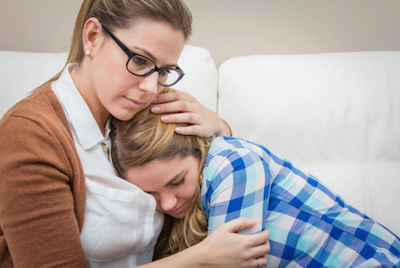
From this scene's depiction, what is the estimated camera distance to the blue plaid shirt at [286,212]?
1112 millimetres

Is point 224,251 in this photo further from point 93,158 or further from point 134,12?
point 134,12

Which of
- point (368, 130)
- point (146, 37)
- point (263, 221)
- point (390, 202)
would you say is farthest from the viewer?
point (368, 130)

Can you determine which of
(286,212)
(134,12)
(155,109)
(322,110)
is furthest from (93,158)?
(322,110)

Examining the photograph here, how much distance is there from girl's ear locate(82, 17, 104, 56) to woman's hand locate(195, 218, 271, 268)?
572 mm

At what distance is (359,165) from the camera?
5.18ft

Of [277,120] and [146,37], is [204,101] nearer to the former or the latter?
[277,120]

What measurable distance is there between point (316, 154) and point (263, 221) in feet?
1.92

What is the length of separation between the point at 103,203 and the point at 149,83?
0.33 metres

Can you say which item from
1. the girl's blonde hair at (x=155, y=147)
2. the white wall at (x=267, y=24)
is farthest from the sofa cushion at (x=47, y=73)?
the girl's blonde hair at (x=155, y=147)

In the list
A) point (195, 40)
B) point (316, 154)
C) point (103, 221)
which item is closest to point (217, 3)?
point (195, 40)

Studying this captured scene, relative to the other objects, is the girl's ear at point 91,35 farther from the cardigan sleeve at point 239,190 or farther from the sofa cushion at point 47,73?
the sofa cushion at point 47,73

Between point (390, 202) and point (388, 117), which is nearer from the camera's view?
point (390, 202)

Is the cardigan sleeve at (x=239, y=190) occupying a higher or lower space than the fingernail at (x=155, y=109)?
lower

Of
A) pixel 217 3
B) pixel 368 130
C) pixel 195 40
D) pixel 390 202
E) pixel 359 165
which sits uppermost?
pixel 217 3
